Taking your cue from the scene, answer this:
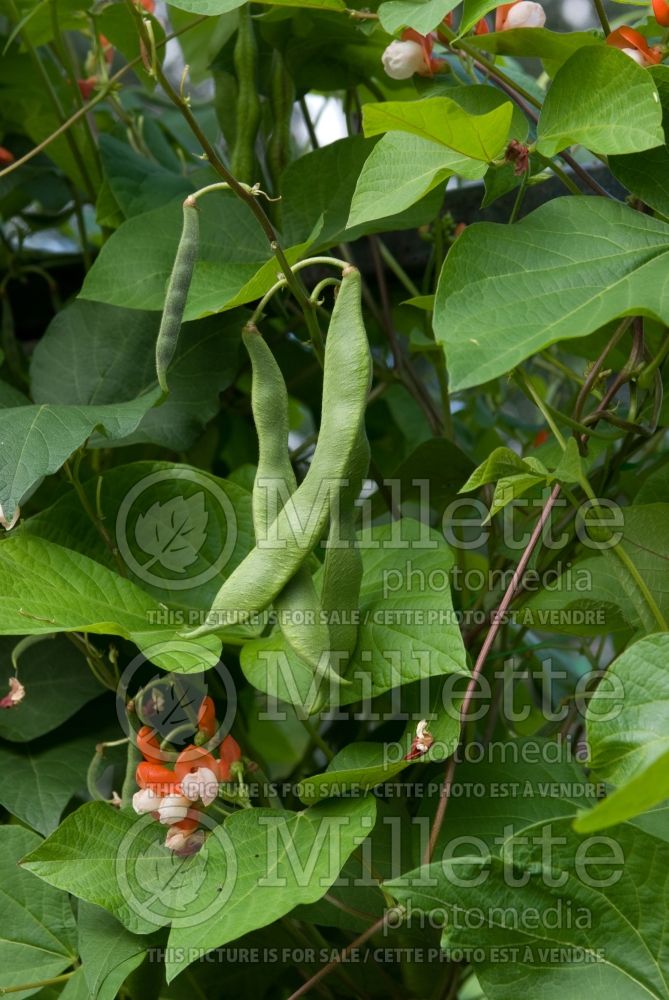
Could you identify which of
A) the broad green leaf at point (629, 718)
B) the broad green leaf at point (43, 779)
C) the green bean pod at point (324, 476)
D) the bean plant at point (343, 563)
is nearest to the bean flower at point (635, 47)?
the bean plant at point (343, 563)

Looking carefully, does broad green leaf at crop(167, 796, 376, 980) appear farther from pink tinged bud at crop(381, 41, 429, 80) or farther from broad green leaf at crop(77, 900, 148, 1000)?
pink tinged bud at crop(381, 41, 429, 80)

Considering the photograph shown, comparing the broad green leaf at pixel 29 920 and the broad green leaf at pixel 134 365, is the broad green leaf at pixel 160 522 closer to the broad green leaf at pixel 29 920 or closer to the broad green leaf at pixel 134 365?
the broad green leaf at pixel 134 365

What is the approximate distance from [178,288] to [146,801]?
0.30 metres

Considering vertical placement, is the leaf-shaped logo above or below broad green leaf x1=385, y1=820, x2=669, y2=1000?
above

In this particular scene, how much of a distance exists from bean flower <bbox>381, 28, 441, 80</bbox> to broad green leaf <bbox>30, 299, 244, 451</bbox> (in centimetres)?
22

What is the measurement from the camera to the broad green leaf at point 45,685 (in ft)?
2.42

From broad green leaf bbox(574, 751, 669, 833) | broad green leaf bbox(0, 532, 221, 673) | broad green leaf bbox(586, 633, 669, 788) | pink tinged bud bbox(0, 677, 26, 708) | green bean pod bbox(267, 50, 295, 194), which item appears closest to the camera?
broad green leaf bbox(574, 751, 669, 833)

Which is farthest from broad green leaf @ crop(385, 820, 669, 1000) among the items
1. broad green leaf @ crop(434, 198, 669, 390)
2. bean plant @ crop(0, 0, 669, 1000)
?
broad green leaf @ crop(434, 198, 669, 390)

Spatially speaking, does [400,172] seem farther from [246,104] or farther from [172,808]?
[172,808]

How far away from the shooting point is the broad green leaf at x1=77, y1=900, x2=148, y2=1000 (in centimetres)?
58

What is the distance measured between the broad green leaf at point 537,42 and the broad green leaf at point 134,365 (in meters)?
0.27

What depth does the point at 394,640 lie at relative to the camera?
1.96 ft

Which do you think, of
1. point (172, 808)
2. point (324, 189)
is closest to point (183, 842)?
point (172, 808)

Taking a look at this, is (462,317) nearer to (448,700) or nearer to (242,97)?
(448,700)
